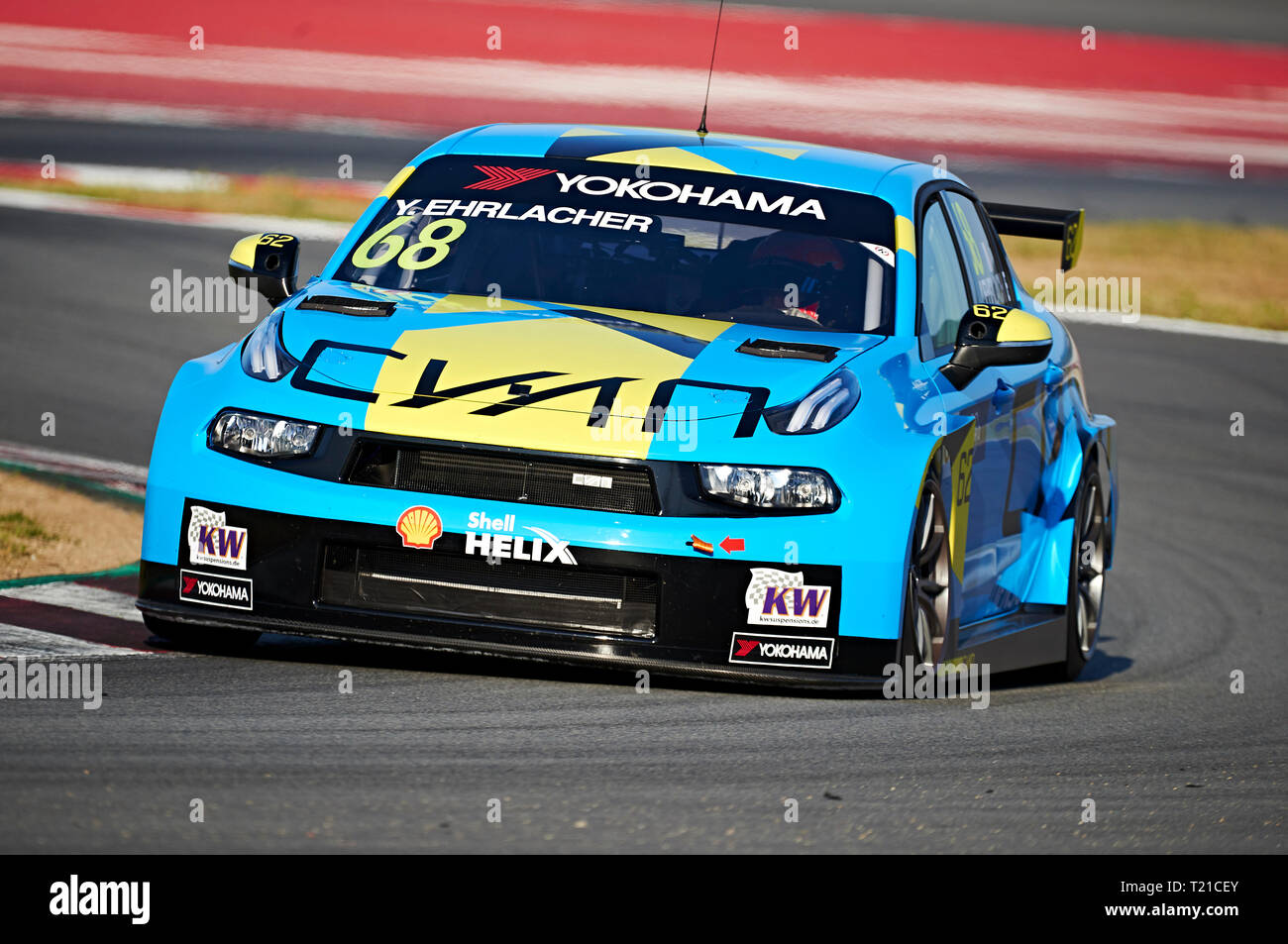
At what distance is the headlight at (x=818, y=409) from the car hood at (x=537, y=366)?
1.4 inches

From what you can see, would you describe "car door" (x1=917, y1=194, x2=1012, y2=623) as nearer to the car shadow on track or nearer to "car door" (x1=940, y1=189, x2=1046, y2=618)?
"car door" (x1=940, y1=189, x2=1046, y2=618)

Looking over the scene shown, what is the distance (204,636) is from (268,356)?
0.88 metres

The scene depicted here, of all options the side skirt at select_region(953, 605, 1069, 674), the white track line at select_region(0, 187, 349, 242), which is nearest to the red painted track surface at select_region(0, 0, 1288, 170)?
the white track line at select_region(0, 187, 349, 242)

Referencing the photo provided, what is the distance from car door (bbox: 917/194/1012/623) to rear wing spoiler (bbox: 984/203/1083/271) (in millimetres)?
1404

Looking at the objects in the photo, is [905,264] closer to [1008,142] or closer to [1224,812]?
[1224,812]

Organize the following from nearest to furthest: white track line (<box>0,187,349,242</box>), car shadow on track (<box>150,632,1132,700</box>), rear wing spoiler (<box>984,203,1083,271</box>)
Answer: car shadow on track (<box>150,632,1132,700</box>)
rear wing spoiler (<box>984,203,1083,271</box>)
white track line (<box>0,187,349,242</box>)

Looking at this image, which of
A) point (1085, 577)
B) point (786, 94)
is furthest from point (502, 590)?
point (786, 94)

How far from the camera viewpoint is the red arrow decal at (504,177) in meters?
7.48

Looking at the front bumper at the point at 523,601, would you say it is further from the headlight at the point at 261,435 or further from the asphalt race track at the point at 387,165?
the asphalt race track at the point at 387,165

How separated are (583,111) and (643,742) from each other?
76.7 feet

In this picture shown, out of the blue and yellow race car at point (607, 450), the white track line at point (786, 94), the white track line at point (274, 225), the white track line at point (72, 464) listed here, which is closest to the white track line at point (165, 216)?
the white track line at point (274, 225)

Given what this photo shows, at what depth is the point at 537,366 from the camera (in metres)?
6.22

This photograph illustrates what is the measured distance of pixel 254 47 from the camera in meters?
33.2

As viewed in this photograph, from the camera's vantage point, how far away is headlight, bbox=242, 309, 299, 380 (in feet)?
20.9
